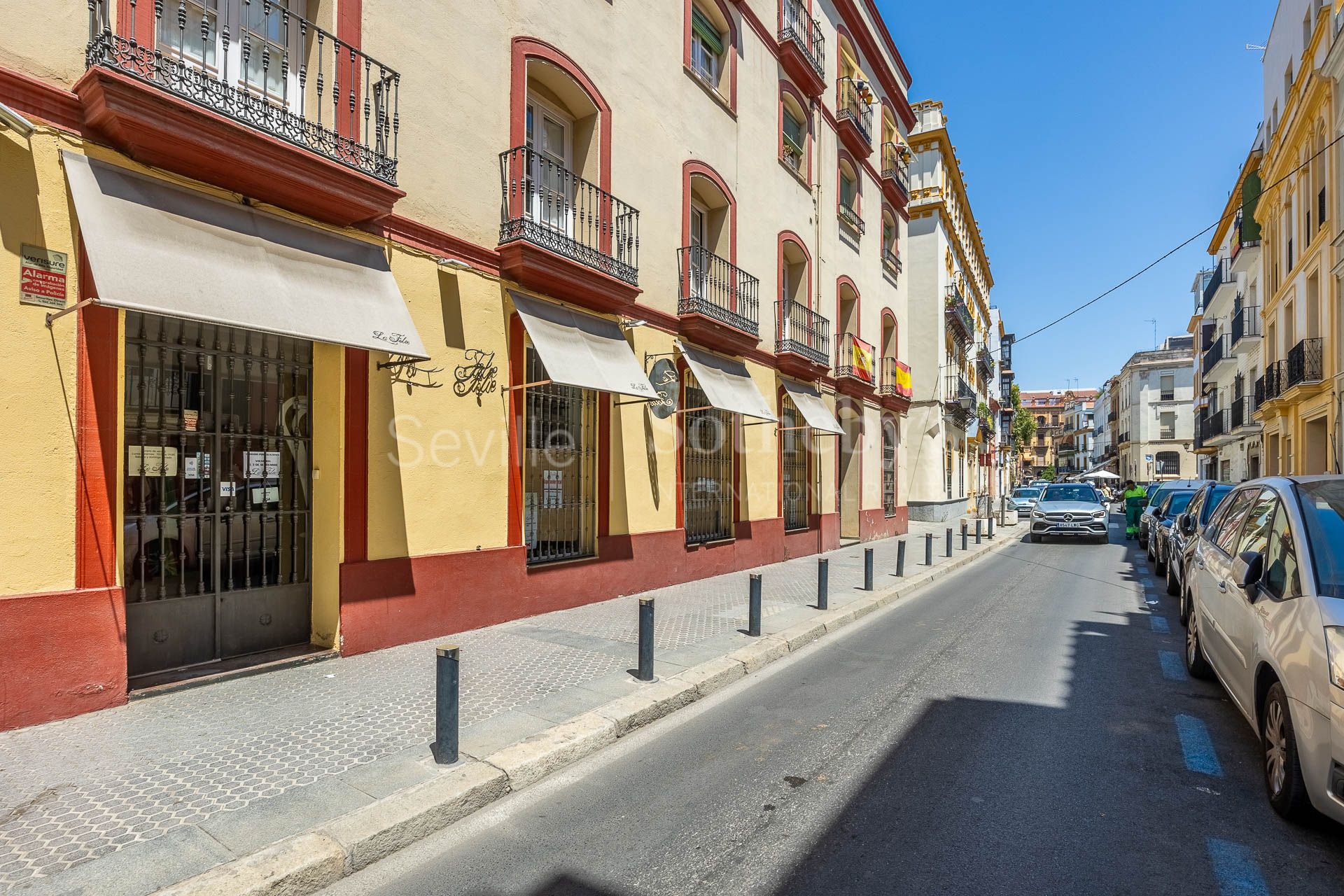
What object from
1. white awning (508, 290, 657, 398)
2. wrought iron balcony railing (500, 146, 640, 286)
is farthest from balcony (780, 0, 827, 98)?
white awning (508, 290, 657, 398)

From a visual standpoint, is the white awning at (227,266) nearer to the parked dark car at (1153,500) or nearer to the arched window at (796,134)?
the arched window at (796,134)

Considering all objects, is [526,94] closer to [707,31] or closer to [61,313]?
[61,313]

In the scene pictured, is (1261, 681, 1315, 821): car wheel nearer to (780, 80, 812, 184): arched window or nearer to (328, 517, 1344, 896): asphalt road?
(328, 517, 1344, 896): asphalt road

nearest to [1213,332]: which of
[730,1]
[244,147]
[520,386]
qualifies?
[730,1]

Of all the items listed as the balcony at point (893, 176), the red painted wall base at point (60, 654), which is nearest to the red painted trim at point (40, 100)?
the red painted wall base at point (60, 654)

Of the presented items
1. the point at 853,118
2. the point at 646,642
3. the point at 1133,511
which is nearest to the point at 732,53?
the point at 853,118

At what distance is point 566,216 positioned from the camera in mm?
9391

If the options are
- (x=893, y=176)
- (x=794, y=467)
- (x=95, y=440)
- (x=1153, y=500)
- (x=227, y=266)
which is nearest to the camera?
(x=95, y=440)

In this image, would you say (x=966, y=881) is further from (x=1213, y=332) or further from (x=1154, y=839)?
(x=1213, y=332)

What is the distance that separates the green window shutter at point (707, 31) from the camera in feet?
40.3

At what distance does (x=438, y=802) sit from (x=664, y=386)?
24.4 feet

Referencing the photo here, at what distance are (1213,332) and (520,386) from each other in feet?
142

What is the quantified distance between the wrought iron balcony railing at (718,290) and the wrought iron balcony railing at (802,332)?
96 centimetres

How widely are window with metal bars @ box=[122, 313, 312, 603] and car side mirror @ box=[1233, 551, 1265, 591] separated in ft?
24.1
